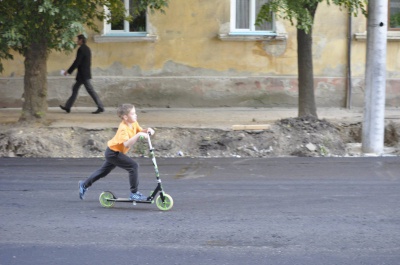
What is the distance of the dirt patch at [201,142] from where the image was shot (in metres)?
13.4

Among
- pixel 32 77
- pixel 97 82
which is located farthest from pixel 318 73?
pixel 32 77

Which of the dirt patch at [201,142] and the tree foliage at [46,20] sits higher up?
the tree foliage at [46,20]

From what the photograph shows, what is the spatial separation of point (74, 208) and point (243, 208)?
6.50 feet

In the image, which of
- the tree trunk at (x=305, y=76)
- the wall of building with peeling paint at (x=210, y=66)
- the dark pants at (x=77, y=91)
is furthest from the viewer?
the wall of building with peeling paint at (x=210, y=66)

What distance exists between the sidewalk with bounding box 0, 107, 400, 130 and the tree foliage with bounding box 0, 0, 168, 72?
1724 millimetres

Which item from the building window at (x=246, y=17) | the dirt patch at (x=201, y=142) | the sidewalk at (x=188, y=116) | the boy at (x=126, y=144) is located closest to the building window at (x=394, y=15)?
the sidewalk at (x=188, y=116)

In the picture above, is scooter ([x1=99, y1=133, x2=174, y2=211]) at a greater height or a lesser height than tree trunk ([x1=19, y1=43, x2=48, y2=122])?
lesser

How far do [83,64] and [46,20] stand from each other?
297cm

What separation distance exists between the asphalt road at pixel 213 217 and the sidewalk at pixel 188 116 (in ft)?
9.48

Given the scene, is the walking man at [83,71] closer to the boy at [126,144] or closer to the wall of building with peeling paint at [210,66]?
the wall of building with peeling paint at [210,66]

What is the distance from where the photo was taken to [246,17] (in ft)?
60.3

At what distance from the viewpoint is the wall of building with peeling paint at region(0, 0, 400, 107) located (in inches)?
708

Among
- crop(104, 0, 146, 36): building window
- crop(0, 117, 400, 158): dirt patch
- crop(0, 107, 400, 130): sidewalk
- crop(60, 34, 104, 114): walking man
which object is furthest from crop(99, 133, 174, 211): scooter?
crop(104, 0, 146, 36): building window

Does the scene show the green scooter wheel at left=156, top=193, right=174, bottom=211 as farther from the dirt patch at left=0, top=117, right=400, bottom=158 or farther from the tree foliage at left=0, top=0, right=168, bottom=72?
the tree foliage at left=0, top=0, right=168, bottom=72
